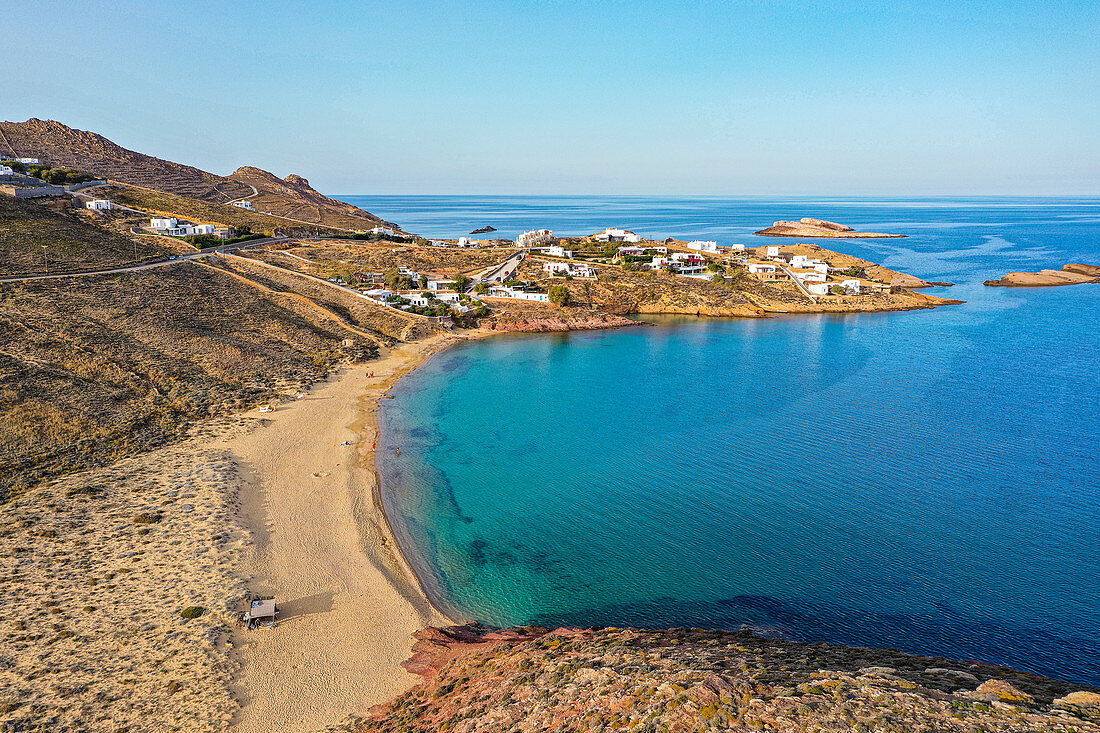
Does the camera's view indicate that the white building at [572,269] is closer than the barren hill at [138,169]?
Yes

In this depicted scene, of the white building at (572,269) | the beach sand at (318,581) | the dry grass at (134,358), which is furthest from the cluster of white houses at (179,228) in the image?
the beach sand at (318,581)

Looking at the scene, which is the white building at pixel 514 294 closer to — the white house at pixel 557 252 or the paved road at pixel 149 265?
the white house at pixel 557 252

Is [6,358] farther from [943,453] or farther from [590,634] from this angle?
[943,453]

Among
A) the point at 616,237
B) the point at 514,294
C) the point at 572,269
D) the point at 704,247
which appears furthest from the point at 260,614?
the point at 616,237

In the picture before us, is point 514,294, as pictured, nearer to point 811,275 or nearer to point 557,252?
point 557,252

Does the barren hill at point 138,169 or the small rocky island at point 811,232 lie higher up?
the barren hill at point 138,169

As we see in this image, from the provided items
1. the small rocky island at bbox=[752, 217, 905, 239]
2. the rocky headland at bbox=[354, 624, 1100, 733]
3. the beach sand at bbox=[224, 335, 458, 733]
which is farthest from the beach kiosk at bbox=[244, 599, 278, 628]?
the small rocky island at bbox=[752, 217, 905, 239]
